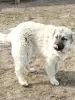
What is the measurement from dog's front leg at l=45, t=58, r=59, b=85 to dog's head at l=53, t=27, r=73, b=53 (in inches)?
11.7

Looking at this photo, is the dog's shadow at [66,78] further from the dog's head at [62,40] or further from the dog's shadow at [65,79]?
the dog's head at [62,40]

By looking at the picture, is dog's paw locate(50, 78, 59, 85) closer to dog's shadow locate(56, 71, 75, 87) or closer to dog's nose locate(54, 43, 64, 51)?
dog's shadow locate(56, 71, 75, 87)

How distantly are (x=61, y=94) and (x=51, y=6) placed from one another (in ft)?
18.0

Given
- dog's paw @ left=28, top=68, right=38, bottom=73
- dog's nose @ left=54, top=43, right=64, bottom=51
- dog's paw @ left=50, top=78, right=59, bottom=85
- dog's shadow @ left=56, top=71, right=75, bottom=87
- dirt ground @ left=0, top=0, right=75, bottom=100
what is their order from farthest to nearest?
dog's paw @ left=28, top=68, right=38, bottom=73 < dog's shadow @ left=56, top=71, right=75, bottom=87 < dog's paw @ left=50, top=78, right=59, bottom=85 < dirt ground @ left=0, top=0, right=75, bottom=100 < dog's nose @ left=54, top=43, right=64, bottom=51

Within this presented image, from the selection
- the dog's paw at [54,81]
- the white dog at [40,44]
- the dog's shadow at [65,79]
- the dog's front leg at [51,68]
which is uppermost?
the white dog at [40,44]

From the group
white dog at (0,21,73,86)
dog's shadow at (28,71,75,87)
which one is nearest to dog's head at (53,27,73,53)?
white dog at (0,21,73,86)

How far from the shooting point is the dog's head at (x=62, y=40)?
5097 millimetres

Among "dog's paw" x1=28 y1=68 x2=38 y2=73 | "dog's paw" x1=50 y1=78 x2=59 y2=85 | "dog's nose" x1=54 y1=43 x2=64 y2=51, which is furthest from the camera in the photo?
"dog's paw" x1=28 y1=68 x2=38 y2=73

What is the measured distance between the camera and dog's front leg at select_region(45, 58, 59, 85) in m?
5.33

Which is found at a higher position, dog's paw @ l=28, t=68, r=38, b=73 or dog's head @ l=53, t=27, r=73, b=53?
dog's head @ l=53, t=27, r=73, b=53

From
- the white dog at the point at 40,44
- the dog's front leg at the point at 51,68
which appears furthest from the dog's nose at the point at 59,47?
the dog's front leg at the point at 51,68

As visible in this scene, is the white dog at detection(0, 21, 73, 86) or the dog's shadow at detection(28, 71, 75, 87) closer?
the white dog at detection(0, 21, 73, 86)

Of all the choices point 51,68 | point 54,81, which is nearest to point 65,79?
point 54,81

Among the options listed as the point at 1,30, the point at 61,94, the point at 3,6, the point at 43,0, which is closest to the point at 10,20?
the point at 1,30
